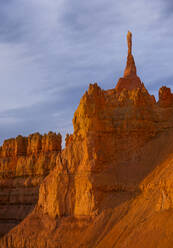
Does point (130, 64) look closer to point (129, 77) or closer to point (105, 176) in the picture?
point (129, 77)

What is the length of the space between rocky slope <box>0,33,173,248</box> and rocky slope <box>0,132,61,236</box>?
2092 cm

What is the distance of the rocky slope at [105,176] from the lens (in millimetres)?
36250

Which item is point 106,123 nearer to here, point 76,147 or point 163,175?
point 76,147

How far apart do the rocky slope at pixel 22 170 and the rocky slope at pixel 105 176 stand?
68.6ft

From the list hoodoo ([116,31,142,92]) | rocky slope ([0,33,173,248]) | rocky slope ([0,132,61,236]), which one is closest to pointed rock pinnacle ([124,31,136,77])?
hoodoo ([116,31,142,92])

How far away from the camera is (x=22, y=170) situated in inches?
2736

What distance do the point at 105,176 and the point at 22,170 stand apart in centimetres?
3272

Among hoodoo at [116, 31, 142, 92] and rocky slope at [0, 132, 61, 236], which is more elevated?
hoodoo at [116, 31, 142, 92]

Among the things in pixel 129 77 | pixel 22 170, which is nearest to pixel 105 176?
pixel 129 77

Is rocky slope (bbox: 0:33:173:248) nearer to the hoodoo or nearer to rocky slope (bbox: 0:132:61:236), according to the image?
the hoodoo

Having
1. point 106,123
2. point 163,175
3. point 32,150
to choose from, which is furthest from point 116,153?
point 32,150

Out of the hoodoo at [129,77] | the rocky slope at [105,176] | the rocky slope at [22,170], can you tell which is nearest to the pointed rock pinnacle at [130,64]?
the hoodoo at [129,77]

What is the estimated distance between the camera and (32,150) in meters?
71.5

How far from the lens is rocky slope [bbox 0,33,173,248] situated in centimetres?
3625
